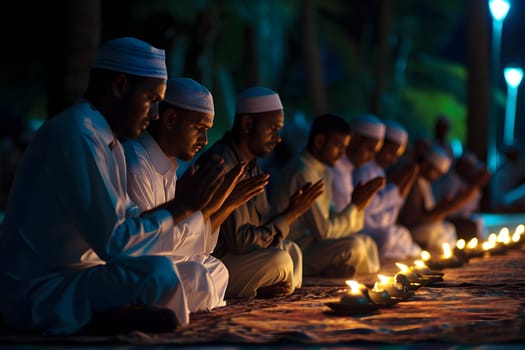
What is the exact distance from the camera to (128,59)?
582 centimetres

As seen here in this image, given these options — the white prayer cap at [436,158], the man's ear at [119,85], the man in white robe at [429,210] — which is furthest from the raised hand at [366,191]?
the white prayer cap at [436,158]

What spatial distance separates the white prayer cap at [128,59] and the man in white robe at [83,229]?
2 centimetres

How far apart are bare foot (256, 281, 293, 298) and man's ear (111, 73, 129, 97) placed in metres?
2.22

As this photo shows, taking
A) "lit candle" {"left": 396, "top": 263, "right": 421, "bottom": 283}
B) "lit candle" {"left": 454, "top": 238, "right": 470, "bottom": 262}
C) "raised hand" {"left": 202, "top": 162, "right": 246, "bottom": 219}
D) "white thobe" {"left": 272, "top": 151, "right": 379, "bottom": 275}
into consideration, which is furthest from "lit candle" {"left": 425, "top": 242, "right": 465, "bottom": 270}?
"raised hand" {"left": 202, "top": 162, "right": 246, "bottom": 219}

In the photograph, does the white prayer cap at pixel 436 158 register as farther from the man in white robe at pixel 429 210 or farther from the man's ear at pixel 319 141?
the man's ear at pixel 319 141

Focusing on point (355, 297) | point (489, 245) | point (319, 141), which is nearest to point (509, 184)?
point (489, 245)

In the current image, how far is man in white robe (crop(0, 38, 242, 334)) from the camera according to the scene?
17.9 feet

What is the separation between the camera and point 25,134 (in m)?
17.5

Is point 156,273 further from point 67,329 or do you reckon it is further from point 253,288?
point 253,288

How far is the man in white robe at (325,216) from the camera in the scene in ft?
29.9

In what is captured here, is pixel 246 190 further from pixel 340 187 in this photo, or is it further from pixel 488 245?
pixel 488 245

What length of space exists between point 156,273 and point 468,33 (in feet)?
53.8

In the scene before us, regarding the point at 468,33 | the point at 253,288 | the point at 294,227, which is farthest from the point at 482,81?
the point at 253,288

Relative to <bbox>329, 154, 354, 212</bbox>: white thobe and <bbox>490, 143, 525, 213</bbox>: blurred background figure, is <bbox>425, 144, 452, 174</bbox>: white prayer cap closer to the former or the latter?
<bbox>329, 154, 354, 212</bbox>: white thobe
